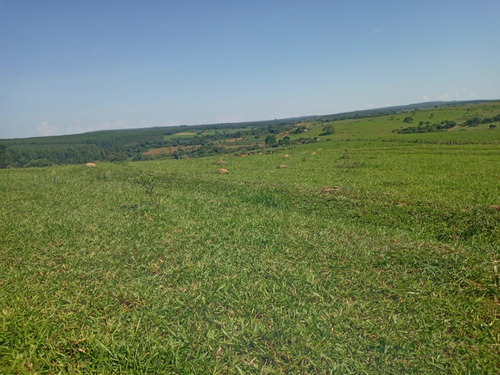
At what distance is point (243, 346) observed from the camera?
3760 millimetres

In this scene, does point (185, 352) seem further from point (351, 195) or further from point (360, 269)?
point (351, 195)

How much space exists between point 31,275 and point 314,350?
5536 millimetres

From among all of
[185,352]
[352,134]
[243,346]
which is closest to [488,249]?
[243,346]

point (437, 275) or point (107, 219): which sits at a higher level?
point (107, 219)

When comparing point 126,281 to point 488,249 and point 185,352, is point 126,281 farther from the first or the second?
point 488,249

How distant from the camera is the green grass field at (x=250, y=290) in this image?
141 inches

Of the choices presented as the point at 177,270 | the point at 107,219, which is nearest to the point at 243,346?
the point at 177,270

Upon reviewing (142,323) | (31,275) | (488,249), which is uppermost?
(31,275)

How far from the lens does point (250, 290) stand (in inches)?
194

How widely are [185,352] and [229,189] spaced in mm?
10777

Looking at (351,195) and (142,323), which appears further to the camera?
(351,195)

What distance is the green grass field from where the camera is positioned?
358cm

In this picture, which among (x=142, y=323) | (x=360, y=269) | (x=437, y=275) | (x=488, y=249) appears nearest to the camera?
(x=142, y=323)

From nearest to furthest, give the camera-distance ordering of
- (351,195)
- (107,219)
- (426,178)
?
1. (107,219)
2. (351,195)
3. (426,178)
